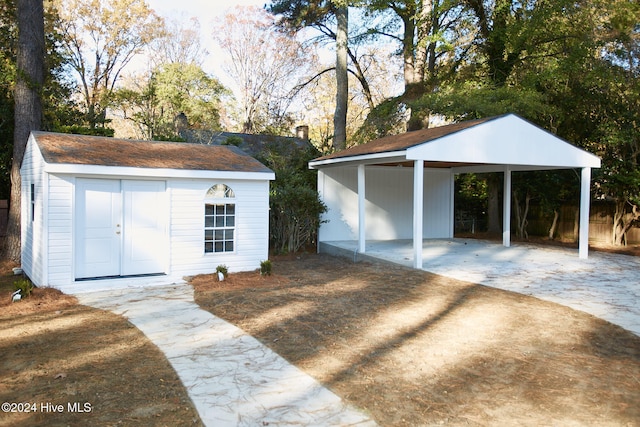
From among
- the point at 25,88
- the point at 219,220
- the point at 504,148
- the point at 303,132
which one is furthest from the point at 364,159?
the point at 303,132

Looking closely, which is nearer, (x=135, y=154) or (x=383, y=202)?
(x=135, y=154)

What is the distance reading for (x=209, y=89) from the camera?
1033 inches

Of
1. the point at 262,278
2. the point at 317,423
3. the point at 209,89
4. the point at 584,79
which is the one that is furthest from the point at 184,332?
the point at 209,89

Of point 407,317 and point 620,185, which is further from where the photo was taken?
point 620,185

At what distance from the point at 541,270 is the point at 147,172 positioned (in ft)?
26.5

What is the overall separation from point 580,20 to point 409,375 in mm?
15367

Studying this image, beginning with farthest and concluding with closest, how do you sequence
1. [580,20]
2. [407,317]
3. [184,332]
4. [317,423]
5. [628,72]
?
[580,20] → [628,72] → [407,317] → [184,332] → [317,423]

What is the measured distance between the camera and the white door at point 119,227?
8.22m

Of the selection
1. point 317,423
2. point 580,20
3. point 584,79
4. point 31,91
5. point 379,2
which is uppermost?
point 379,2

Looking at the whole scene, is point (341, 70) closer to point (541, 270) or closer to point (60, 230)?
Answer: point (541, 270)

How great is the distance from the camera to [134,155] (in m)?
9.06

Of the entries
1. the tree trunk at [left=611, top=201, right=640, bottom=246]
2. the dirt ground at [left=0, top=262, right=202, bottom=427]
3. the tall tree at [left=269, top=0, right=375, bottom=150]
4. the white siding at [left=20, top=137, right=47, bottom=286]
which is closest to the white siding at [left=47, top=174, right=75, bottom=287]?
the white siding at [left=20, top=137, right=47, bottom=286]

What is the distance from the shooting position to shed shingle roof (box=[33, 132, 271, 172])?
26.8 feet

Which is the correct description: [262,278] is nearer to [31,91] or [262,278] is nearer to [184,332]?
[184,332]
